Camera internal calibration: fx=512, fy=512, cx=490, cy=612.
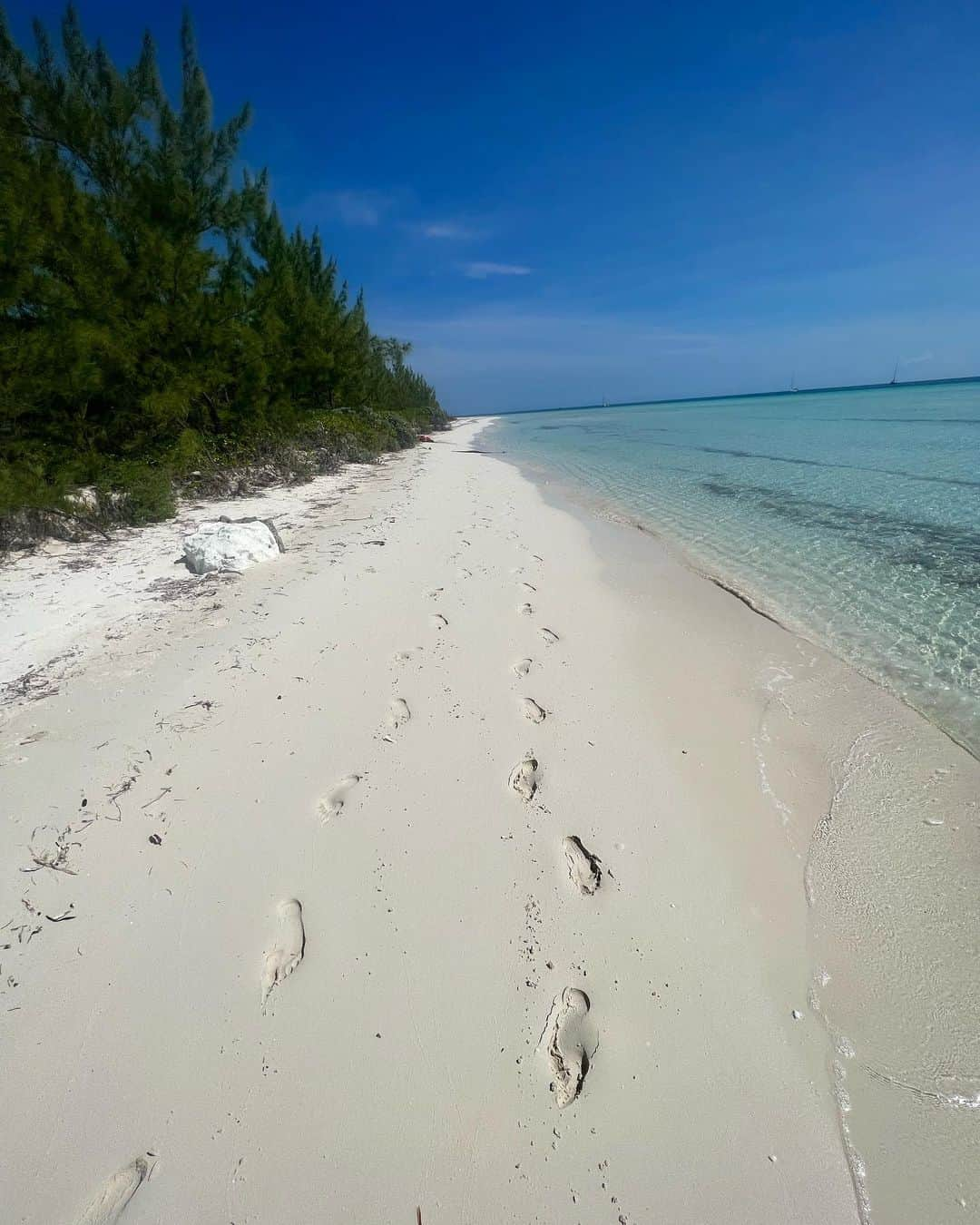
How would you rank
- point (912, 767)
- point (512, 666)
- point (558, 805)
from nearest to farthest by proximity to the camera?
point (558, 805), point (912, 767), point (512, 666)

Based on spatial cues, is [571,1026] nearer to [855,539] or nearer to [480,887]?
[480,887]

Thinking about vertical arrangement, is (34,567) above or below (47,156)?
below

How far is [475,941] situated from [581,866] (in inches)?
20.6

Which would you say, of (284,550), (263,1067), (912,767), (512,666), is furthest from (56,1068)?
(284,550)

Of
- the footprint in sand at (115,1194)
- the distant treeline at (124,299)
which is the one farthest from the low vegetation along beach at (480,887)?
the distant treeline at (124,299)

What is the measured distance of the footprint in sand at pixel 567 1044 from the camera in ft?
4.47

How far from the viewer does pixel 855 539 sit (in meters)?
6.94

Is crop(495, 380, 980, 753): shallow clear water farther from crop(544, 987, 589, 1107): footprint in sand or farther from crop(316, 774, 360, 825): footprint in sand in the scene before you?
crop(316, 774, 360, 825): footprint in sand

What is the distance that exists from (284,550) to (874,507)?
9.52 metres

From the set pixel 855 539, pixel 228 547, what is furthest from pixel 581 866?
pixel 855 539

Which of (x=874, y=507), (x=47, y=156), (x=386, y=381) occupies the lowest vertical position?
(x=874, y=507)

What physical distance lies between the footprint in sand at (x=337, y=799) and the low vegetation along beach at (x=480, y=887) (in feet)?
0.05

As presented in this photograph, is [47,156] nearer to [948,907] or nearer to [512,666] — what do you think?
[512,666]

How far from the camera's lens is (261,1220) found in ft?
3.65
